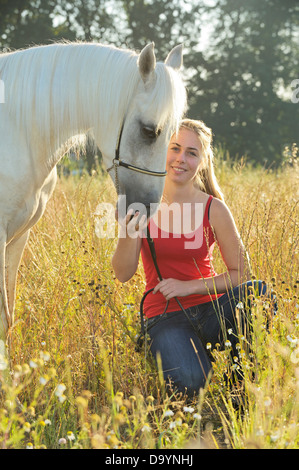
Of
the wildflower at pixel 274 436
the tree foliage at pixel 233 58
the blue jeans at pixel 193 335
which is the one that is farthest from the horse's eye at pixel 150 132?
the tree foliage at pixel 233 58

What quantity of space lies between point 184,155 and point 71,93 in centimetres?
72

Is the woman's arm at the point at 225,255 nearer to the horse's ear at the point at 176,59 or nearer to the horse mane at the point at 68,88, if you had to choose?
the horse mane at the point at 68,88

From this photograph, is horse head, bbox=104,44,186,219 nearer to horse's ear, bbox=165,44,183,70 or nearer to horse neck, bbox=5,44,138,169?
horse neck, bbox=5,44,138,169

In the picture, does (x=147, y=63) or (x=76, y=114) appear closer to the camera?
(x=147, y=63)

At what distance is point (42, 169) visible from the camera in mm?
2504

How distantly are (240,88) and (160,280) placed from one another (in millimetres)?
19065

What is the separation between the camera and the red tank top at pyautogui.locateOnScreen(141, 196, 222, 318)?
2.75m

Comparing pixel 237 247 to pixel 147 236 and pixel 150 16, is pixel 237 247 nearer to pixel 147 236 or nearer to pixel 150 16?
pixel 147 236

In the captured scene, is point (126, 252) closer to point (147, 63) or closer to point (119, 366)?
point (119, 366)

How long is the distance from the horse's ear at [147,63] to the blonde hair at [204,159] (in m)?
0.57

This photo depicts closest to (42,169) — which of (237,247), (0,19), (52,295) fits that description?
(52,295)

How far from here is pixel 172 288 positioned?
8.36 ft

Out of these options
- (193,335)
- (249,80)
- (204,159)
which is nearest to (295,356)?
(193,335)

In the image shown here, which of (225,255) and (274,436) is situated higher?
(225,255)
